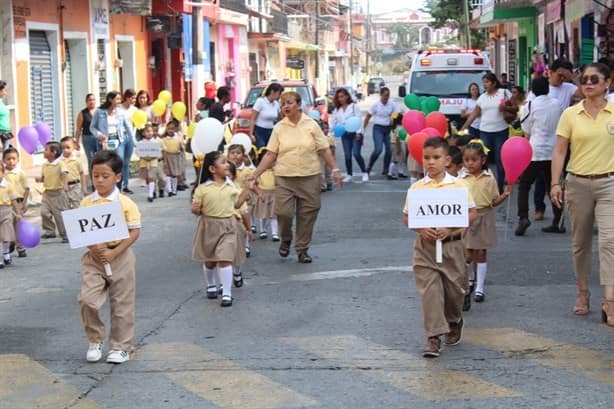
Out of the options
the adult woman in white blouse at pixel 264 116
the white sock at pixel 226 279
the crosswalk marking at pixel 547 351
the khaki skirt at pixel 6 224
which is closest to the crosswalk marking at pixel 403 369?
the crosswalk marking at pixel 547 351

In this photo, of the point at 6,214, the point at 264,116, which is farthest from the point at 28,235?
the point at 264,116

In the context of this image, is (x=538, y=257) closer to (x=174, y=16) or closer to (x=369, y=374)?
(x=369, y=374)

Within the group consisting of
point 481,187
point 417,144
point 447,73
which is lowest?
point 481,187

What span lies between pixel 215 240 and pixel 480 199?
2.26 meters

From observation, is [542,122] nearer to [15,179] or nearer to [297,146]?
[297,146]

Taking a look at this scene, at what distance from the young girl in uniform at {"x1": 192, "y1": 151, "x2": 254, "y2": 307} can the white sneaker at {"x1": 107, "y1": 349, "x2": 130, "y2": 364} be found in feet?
6.85

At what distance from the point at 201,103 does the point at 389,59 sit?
152521 millimetres

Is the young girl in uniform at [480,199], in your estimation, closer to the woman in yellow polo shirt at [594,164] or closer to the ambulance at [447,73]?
the woman in yellow polo shirt at [594,164]

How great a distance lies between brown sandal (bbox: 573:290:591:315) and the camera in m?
8.52

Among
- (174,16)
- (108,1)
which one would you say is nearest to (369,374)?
(108,1)

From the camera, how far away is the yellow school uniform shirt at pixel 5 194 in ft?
38.4

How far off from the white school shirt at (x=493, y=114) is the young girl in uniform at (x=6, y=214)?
6933mm

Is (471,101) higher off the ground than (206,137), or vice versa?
(471,101)

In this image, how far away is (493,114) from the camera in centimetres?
1562
